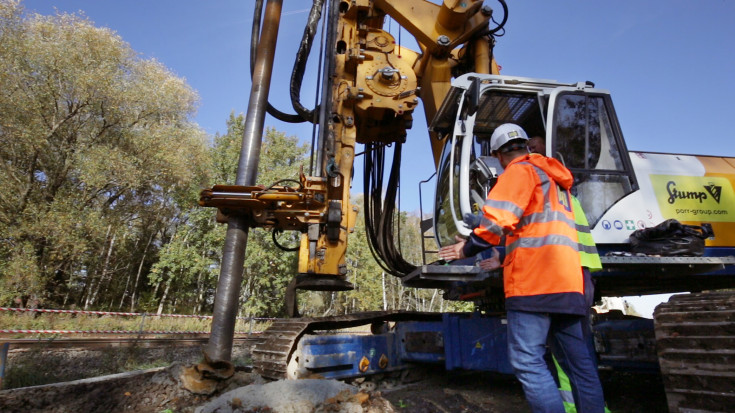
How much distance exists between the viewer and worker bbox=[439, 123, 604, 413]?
2.10 metres

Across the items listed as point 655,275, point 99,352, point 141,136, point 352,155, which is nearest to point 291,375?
point 352,155

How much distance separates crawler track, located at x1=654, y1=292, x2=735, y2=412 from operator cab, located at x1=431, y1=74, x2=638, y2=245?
108 centimetres

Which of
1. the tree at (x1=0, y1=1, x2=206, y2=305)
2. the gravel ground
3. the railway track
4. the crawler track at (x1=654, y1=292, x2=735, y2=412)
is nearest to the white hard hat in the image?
the crawler track at (x1=654, y1=292, x2=735, y2=412)

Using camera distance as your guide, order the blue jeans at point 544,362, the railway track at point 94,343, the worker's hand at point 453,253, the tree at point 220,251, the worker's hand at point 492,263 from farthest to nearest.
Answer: the tree at point 220,251 → the railway track at point 94,343 → the worker's hand at point 492,263 → the worker's hand at point 453,253 → the blue jeans at point 544,362

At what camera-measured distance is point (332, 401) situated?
244 centimetres

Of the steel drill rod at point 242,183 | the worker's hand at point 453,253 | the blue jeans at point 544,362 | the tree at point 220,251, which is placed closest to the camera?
the blue jeans at point 544,362

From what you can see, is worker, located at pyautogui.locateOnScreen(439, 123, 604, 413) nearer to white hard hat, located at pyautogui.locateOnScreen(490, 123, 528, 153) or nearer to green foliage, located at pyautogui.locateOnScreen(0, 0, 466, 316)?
white hard hat, located at pyautogui.locateOnScreen(490, 123, 528, 153)

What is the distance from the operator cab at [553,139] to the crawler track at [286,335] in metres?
1.30

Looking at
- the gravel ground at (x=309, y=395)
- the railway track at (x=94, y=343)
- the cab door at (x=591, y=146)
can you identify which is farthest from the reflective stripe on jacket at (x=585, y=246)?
the railway track at (x=94, y=343)

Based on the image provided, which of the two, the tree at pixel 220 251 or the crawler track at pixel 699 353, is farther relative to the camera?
the tree at pixel 220 251

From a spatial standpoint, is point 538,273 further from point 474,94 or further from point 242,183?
point 242,183

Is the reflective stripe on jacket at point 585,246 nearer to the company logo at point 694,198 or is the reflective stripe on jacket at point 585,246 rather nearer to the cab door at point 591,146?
the cab door at point 591,146

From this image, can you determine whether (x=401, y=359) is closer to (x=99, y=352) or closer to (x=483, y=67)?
(x=483, y=67)

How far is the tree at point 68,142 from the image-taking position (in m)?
13.7
